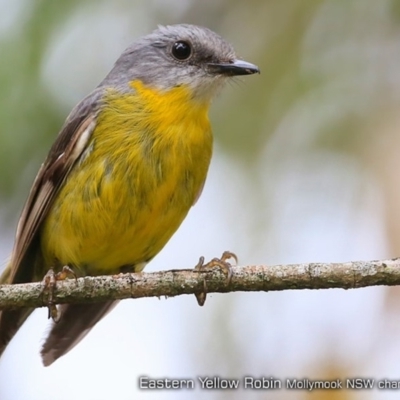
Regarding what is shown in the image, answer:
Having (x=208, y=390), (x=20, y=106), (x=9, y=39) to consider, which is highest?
(x=9, y=39)

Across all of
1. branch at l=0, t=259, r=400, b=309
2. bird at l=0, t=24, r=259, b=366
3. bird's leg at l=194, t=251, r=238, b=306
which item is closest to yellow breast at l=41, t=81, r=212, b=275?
bird at l=0, t=24, r=259, b=366

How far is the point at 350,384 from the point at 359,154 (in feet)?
5.78

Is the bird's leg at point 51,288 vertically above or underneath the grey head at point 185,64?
underneath

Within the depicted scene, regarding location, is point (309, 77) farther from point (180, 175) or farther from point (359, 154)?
point (180, 175)

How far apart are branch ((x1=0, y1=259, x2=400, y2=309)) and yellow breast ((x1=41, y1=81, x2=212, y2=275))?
0.79m

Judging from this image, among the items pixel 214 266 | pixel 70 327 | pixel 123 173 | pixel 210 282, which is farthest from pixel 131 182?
pixel 70 327

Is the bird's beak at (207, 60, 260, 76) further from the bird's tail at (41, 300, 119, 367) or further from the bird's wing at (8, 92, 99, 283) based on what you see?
the bird's tail at (41, 300, 119, 367)

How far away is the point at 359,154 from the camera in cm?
631

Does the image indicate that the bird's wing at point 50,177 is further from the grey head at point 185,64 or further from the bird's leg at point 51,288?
the bird's leg at point 51,288

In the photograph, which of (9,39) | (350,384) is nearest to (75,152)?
(9,39)

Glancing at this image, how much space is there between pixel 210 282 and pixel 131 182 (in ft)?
3.29

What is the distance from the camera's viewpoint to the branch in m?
3.72

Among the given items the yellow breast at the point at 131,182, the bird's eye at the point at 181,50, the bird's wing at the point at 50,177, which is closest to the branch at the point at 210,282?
the yellow breast at the point at 131,182

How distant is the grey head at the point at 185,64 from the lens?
203 inches
